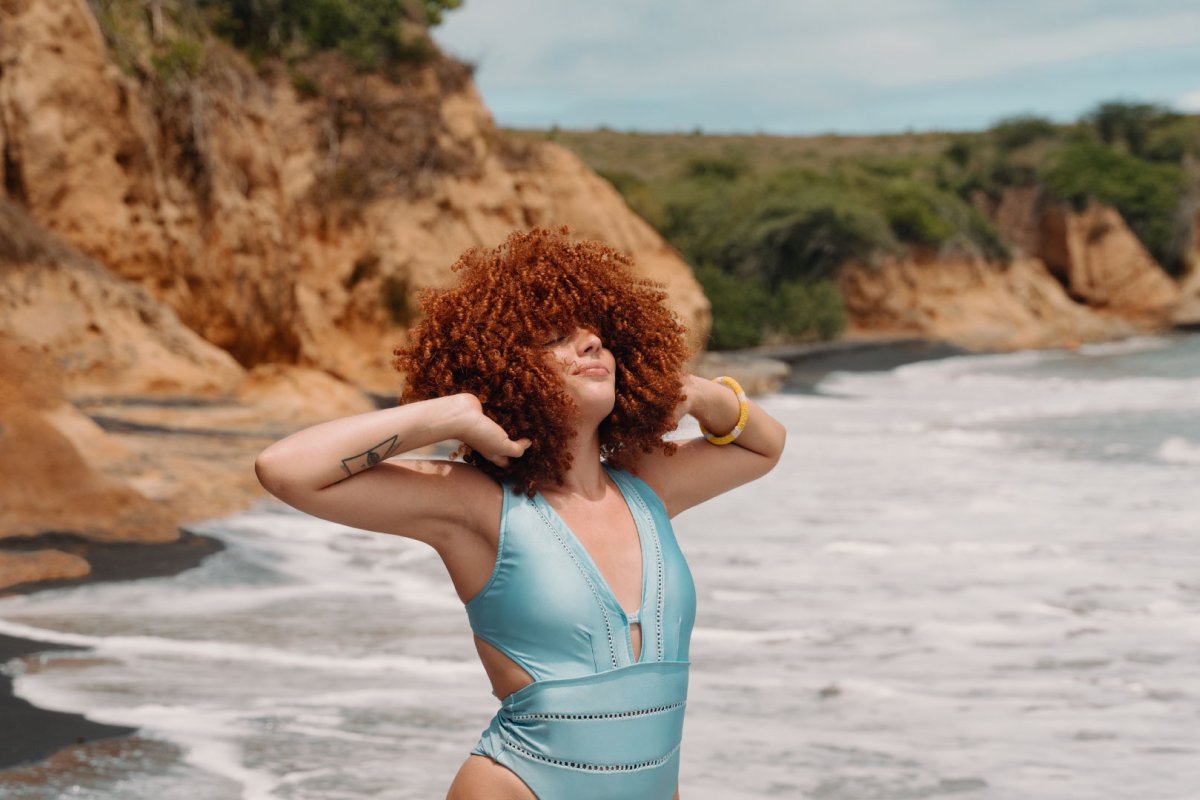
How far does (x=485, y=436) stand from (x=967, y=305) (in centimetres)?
3909

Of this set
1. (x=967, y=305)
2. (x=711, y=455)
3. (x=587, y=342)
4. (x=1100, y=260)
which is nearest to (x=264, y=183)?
(x=711, y=455)

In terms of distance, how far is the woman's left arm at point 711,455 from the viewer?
7.06 ft

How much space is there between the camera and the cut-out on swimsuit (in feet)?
6.05

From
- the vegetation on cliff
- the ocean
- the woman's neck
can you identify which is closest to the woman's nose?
the woman's neck

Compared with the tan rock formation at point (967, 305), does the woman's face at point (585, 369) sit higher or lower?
higher

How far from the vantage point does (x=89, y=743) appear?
420 centimetres

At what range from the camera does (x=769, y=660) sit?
5.84m

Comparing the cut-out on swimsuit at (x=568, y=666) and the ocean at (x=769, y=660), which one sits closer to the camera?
the cut-out on swimsuit at (x=568, y=666)

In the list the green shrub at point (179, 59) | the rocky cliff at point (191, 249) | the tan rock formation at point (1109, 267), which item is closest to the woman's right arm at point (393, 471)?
the rocky cliff at point (191, 249)

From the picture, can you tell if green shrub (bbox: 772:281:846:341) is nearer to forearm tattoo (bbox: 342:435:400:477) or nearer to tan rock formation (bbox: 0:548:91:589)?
tan rock formation (bbox: 0:548:91:589)

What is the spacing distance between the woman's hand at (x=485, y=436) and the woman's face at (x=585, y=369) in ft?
0.37

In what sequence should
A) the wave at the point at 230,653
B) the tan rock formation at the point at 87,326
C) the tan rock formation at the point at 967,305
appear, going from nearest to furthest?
the wave at the point at 230,653 → the tan rock formation at the point at 87,326 → the tan rock formation at the point at 967,305

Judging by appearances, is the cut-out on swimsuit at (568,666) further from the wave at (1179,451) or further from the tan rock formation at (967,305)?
the tan rock formation at (967,305)

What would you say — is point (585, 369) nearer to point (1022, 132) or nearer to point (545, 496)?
point (545, 496)
